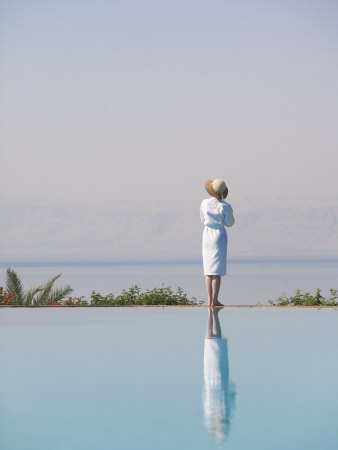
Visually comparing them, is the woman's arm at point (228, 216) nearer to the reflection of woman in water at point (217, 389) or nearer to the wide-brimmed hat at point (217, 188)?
the wide-brimmed hat at point (217, 188)

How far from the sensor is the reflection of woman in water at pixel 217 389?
3.68 metres

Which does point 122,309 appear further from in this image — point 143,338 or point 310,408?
point 310,408

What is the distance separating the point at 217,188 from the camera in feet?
29.4

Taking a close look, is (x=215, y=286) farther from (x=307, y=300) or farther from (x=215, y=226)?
(x=307, y=300)

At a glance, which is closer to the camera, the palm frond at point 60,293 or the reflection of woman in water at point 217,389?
the reflection of woman in water at point 217,389

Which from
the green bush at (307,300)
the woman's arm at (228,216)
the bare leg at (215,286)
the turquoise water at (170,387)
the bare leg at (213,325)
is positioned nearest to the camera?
the turquoise water at (170,387)

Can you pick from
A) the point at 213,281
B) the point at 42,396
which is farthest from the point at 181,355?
the point at 213,281

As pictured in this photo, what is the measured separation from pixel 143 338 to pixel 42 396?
2.69 m

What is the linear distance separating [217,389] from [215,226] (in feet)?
15.3

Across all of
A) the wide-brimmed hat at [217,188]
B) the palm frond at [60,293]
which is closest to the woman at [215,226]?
the wide-brimmed hat at [217,188]

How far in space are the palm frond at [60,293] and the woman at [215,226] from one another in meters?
5.01

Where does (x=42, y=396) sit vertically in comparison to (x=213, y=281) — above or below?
below

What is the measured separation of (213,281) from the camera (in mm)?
9156

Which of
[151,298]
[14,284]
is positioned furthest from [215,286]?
[14,284]
